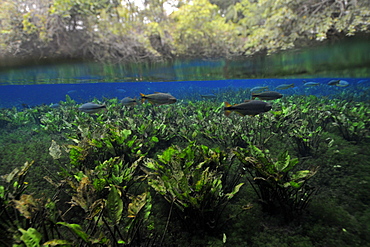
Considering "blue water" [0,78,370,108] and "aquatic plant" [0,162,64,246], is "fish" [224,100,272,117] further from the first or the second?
"blue water" [0,78,370,108]

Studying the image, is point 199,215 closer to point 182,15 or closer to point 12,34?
point 182,15

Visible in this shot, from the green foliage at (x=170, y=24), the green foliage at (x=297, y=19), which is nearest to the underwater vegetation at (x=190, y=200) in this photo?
the green foliage at (x=297, y=19)

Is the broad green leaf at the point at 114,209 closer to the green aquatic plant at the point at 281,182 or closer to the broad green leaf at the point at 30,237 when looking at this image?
the broad green leaf at the point at 30,237

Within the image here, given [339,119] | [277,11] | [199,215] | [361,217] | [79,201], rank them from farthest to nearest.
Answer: [339,119]
[277,11]
[361,217]
[199,215]
[79,201]

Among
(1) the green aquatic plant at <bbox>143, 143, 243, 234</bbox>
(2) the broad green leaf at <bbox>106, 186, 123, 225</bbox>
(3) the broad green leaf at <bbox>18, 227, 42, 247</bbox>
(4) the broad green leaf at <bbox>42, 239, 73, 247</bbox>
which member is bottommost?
(1) the green aquatic plant at <bbox>143, 143, 243, 234</bbox>

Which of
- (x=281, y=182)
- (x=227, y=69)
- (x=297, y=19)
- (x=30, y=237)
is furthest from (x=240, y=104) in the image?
(x=227, y=69)

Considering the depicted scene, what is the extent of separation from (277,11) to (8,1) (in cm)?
801

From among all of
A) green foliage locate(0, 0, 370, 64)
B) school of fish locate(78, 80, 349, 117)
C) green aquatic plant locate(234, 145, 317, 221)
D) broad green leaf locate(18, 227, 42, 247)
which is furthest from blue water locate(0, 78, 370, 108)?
broad green leaf locate(18, 227, 42, 247)

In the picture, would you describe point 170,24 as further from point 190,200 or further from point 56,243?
point 56,243

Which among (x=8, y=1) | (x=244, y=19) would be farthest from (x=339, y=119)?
(x=8, y=1)

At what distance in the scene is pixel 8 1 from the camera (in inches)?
215

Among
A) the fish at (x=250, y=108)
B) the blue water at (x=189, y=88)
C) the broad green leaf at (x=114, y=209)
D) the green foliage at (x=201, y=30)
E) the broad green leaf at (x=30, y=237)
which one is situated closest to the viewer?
the broad green leaf at (x=30, y=237)

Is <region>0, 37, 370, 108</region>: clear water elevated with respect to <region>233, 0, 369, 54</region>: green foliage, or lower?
lower

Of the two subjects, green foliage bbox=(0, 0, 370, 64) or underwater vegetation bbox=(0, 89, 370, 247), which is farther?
green foliage bbox=(0, 0, 370, 64)
